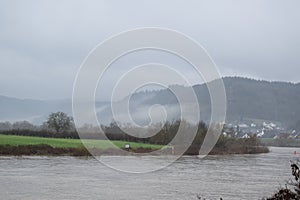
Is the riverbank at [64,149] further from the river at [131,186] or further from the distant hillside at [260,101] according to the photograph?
the distant hillside at [260,101]

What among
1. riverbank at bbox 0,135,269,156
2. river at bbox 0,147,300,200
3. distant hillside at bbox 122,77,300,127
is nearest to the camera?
river at bbox 0,147,300,200

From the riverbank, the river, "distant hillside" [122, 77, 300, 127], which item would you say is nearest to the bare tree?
the riverbank

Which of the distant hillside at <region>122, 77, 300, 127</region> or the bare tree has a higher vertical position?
the distant hillside at <region>122, 77, 300, 127</region>

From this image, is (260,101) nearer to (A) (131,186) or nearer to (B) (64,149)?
(B) (64,149)

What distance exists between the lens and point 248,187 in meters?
22.6

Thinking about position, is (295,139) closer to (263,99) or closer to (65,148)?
(263,99)

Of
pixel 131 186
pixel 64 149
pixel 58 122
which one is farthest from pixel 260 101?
pixel 131 186

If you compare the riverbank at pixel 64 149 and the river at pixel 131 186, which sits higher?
the riverbank at pixel 64 149

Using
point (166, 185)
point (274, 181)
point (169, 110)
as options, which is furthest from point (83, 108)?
point (169, 110)

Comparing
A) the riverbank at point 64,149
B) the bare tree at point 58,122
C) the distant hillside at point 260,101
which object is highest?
the distant hillside at point 260,101

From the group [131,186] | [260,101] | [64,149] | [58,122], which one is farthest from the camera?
[260,101]

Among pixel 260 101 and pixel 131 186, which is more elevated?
pixel 260 101

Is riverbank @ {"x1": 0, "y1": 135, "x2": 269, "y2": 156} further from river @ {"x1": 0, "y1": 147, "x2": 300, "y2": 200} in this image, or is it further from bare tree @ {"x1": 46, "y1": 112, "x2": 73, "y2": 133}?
bare tree @ {"x1": 46, "y1": 112, "x2": 73, "y2": 133}

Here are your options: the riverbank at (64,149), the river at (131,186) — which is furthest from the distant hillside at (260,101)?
the river at (131,186)
